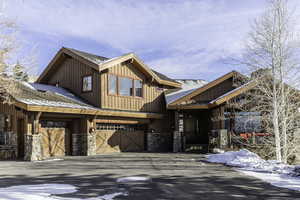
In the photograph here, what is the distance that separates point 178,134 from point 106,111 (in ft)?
16.6

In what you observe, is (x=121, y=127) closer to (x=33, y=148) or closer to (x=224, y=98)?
(x=33, y=148)

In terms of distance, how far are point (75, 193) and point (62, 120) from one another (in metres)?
9.97

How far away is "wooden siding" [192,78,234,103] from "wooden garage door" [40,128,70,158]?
8343 millimetres

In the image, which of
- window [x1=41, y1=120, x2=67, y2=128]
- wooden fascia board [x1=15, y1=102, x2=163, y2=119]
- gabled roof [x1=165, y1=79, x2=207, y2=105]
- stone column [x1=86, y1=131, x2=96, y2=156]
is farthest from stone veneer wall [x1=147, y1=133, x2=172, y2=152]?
window [x1=41, y1=120, x2=67, y2=128]

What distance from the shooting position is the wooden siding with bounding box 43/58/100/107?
18.1 metres

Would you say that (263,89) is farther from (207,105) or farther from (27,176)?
(27,176)

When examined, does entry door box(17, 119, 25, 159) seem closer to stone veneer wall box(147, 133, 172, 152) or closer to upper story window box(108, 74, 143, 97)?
upper story window box(108, 74, 143, 97)

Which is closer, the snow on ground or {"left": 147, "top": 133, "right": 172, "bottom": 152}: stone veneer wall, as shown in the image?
the snow on ground

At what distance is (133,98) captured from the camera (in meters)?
19.4

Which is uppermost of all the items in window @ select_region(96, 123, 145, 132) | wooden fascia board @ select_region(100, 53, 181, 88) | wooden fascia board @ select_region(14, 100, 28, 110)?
wooden fascia board @ select_region(100, 53, 181, 88)

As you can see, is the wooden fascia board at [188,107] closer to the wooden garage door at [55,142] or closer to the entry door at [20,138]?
the wooden garage door at [55,142]

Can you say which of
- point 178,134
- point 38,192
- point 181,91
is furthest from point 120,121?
point 38,192

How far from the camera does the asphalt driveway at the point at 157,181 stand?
698 centimetres

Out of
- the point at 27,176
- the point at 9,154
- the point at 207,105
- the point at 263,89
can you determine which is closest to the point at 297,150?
the point at 263,89
